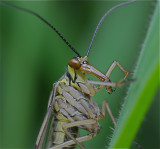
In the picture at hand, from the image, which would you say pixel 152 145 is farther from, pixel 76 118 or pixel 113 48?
pixel 76 118

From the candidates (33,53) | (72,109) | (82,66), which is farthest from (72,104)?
(33,53)

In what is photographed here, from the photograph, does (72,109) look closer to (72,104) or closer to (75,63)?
(72,104)

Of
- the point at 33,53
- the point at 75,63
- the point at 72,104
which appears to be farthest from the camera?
the point at 33,53

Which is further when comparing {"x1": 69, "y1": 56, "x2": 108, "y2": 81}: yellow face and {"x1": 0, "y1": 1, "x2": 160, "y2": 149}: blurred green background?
{"x1": 0, "y1": 1, "x2": 160, "y2": 149}: blurred green background

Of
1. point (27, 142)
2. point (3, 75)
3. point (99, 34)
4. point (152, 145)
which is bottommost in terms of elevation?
point (27, 142)

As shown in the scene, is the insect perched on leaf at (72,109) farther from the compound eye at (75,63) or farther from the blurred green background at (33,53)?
the blurred green background at (33,53)

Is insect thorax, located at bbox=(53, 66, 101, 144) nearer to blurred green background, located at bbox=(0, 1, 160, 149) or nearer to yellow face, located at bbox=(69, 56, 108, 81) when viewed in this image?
yellow face, located at bbox=(69, 56, 108, 81)

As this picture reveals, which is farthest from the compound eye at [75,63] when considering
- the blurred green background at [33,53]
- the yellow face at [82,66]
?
the blurred green background at [33,53]

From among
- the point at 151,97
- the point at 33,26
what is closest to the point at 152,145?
the point at 33,26

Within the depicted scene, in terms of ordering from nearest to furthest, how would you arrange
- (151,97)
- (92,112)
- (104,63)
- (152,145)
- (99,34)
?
1. (151,97)
2. (92,112)
3. (104,63)
4. (99,34)
5. (152,145)

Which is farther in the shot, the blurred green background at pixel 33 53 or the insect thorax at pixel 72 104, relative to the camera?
the blurred green background at pixel 33 53

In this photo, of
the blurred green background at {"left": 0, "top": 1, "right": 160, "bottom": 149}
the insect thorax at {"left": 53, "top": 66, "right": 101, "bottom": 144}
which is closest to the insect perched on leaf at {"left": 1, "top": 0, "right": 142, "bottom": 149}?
the insect thorax at {"left": 53, "top": 66, "right": 101, "bottom": 144}
